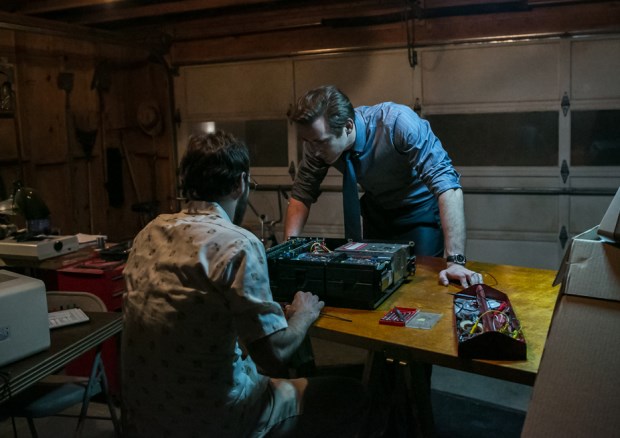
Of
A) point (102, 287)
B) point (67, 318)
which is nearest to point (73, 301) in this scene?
point (67, 318)

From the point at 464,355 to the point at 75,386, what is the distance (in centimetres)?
137

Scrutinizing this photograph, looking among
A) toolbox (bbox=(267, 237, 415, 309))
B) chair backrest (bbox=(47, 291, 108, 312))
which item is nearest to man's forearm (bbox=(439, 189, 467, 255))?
toolbox (bbox=(267, 237, 415, 309))

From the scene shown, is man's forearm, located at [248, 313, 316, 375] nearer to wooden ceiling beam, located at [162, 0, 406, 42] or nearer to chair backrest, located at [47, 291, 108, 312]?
chair backrest, located at [47, 291, 108, 312]

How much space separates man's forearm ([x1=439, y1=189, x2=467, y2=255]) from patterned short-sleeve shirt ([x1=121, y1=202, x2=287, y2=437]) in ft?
3.06

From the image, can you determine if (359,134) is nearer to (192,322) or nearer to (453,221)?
(453,221)

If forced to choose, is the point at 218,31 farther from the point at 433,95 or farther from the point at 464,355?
the point at 464,355

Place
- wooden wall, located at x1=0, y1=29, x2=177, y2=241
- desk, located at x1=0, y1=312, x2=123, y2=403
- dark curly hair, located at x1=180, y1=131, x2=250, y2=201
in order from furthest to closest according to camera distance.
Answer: wooden wall, located at x1=0, y1=29, x2=177, y2=241 < desk, located at x1=0, y1=312, x2=123, y2=403 < dark curly hair, located at x1=180, y1=131, x2=250, y2=201

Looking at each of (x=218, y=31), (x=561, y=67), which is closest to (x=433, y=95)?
(x=561, y=67)

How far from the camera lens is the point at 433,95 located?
13.9 ft

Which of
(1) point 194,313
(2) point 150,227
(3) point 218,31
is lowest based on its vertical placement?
(1) point 194,313

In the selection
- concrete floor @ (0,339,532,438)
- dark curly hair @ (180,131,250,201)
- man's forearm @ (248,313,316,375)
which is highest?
dark curly hair @ (180,131,250,201)

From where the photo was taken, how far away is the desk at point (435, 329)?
1440mm

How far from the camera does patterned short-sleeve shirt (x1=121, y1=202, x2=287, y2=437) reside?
4.42ft

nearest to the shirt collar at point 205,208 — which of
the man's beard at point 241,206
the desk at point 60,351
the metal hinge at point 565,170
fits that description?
the man's beard at point 241,206
